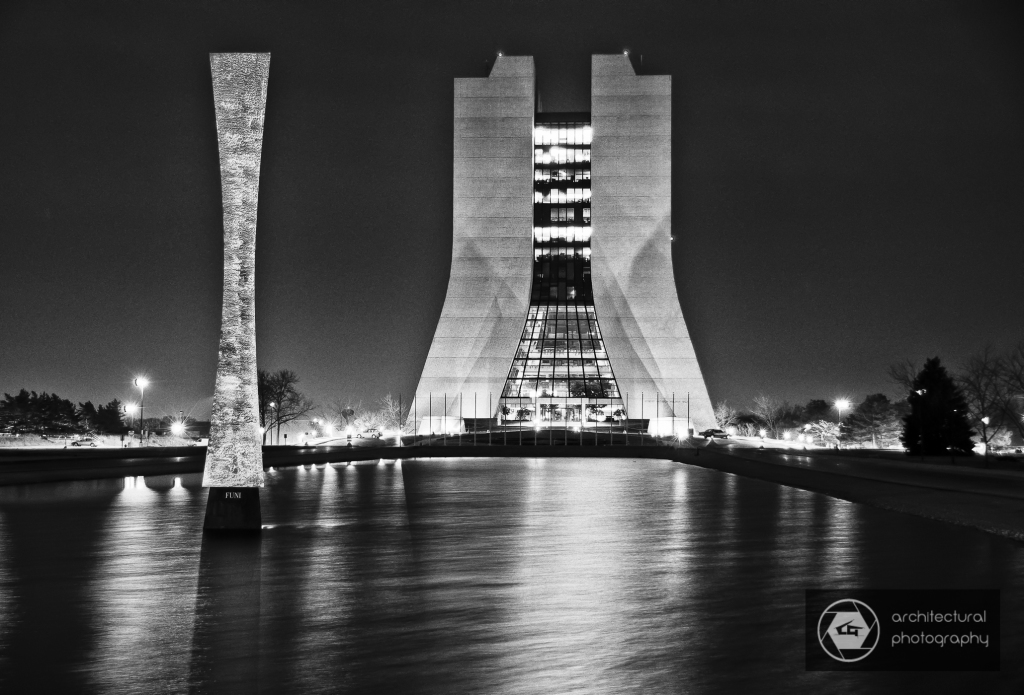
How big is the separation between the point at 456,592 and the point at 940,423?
1693 inches

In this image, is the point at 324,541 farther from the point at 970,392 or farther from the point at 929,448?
the point at 970,392

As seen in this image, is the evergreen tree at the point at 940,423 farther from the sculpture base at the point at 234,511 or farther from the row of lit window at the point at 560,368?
the sculpture base at the point at 234,511

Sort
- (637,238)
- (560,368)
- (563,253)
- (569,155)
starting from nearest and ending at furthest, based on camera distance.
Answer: (560,368) → (637,238) → (563,253) → (569,155)

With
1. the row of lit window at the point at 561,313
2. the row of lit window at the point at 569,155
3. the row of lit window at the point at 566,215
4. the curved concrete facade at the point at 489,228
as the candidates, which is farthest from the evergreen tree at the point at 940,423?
the row of lit window at the point at 569,155

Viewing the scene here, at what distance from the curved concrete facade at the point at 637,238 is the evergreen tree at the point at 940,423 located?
2743 centimetres

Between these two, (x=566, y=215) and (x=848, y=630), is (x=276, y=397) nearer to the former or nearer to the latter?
(x=566, y=215)

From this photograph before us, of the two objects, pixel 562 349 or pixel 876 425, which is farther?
pixel 876 425

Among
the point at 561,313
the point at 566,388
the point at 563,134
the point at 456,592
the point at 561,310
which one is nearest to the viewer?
the point at 456,592

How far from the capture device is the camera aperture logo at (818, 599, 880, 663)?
8383 millimetres

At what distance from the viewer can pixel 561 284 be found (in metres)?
84.1

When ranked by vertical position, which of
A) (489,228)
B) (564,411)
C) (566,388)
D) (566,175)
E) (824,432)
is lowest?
(824,432)

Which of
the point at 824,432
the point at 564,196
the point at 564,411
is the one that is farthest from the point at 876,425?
the point at 564,196

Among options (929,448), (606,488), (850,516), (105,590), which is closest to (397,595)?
(105,590)

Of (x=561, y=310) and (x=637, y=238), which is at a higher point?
(x=637, y=238)
